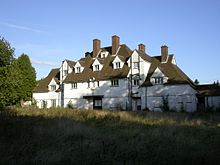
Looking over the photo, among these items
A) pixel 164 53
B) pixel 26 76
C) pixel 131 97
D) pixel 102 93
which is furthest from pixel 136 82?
pixel 26 76

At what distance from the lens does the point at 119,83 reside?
4909 cm

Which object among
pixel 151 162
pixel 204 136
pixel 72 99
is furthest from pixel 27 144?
pixel 72 99

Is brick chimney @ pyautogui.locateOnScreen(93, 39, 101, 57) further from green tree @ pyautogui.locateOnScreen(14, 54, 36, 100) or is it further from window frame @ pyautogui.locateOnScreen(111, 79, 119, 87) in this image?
green tree @ pyautogui.locateOnScreen(14, 54, 36, 100)

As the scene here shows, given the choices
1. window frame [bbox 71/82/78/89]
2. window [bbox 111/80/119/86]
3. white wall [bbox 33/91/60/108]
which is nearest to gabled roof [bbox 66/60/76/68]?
window frame [bbox 71/82/78/89]

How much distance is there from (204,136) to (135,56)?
106 ft

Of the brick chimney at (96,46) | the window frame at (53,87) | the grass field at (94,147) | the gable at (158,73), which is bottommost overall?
the grass field at (94,147)

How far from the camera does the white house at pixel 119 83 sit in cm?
4484

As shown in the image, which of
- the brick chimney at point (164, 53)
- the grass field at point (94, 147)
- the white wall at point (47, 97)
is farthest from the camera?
the white wall at point (47, 97)

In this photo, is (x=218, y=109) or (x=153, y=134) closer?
(x=153, y=134)

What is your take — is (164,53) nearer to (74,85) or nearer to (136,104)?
(136,104)

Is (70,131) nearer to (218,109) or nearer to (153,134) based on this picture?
(153,134)

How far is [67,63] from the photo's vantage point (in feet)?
190

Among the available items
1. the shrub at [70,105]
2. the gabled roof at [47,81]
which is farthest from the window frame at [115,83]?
the gabled roof at [47,81]

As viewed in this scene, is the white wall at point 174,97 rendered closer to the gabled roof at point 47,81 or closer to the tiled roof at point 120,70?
the tiled roof at point 120,70
